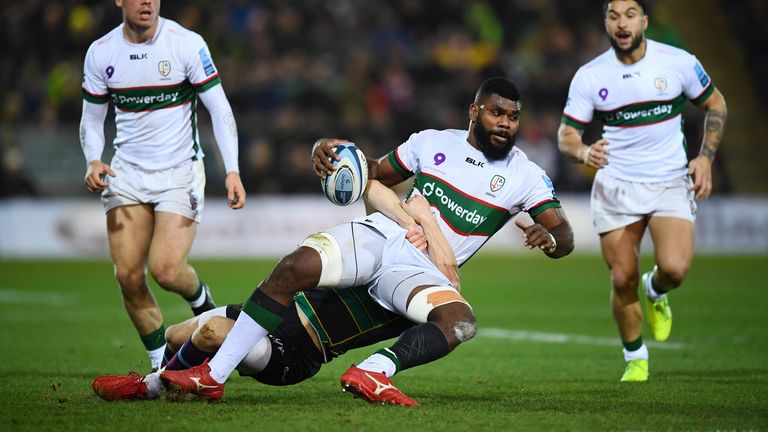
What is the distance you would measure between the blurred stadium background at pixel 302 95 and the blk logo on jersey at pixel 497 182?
11.8 meters

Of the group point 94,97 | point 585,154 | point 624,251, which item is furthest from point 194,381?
point 624,251

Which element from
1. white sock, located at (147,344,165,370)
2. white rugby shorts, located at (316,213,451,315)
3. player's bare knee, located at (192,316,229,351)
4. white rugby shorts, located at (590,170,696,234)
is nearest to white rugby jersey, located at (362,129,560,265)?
white rugby shorts, located at (316,213,451,315)

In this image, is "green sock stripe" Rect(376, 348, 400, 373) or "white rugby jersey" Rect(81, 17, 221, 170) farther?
"white rugby jersey" Rect(81, 17, 221, 170)

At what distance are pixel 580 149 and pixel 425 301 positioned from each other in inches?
88.9

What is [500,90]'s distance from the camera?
20.4 feet

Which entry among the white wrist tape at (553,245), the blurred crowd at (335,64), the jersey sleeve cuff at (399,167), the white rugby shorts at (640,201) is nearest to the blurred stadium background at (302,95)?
the blurred crowd at (335,64)

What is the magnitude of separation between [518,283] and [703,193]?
26.4 ft

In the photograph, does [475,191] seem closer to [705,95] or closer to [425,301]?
[425,301]

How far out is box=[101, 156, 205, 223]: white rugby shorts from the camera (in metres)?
7.35

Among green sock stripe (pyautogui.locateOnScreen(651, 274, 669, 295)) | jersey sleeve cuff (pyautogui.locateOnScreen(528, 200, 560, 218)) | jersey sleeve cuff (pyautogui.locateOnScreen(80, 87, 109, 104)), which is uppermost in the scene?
jersey sleeve cuff (pyautogui.locateOnScreen(80, 87, 109, 104))

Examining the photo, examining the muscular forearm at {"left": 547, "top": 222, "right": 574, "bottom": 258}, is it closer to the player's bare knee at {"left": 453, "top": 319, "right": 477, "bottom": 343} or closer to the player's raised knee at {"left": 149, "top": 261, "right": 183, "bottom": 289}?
the player's bare knee at {"left": 453, "top": 319, "right": 477, "bottom": 343}

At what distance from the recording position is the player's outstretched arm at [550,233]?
228 inches

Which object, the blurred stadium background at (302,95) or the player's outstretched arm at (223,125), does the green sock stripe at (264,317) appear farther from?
the blurred stadium background at (302,95)

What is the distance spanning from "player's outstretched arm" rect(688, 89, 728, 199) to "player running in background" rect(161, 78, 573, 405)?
1.65 m
